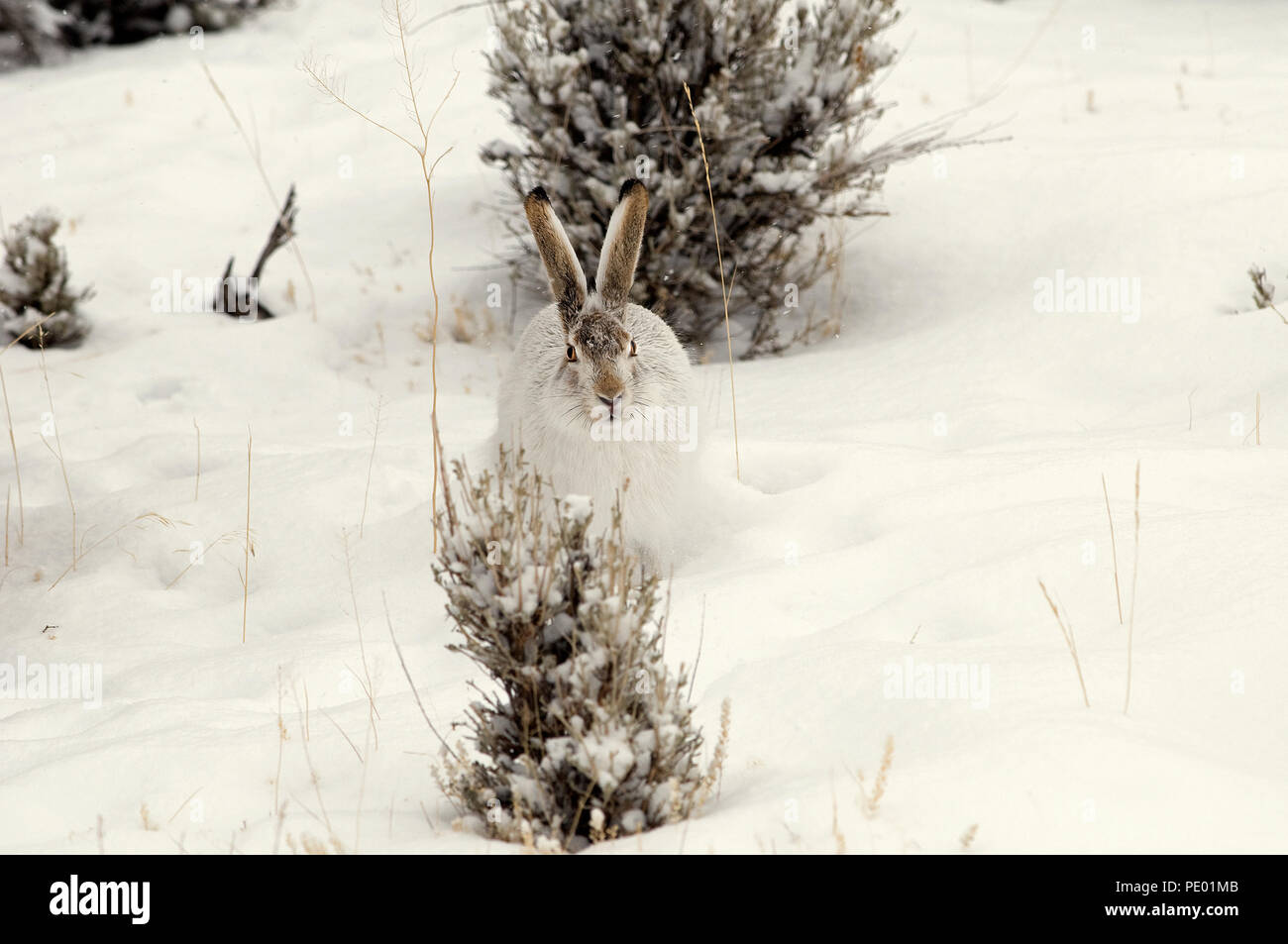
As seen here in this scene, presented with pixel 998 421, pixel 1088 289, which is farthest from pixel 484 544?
pixel 1088 289

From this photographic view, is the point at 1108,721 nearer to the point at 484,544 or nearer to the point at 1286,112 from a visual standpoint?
the point at 484,544

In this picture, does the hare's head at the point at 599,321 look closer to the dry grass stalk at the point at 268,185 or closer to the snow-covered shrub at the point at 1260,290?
the dry grass stalk at the point at 268,185

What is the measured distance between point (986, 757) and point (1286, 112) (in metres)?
7.49

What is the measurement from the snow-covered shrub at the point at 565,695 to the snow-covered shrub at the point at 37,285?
211 inches

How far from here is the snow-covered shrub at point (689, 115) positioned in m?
6.09

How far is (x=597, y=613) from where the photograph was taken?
2.26 meters

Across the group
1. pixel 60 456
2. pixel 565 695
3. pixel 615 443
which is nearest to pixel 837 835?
pixel 565 695

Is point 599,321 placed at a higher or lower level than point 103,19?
lower

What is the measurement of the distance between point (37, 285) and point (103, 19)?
20.5 ft

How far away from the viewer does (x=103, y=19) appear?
11531mm

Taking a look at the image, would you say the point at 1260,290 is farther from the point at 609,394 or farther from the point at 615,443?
the point at 609,394

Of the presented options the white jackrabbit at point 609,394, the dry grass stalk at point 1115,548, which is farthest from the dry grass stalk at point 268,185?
the dry grass stalk at point 1115,548

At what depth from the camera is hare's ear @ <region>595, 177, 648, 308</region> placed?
3912 millimetres

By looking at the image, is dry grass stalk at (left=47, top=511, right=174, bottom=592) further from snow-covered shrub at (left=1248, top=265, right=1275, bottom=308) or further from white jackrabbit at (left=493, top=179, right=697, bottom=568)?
snow-covered shrub at (left=1248, top=265, right=1275, bottom=308)
